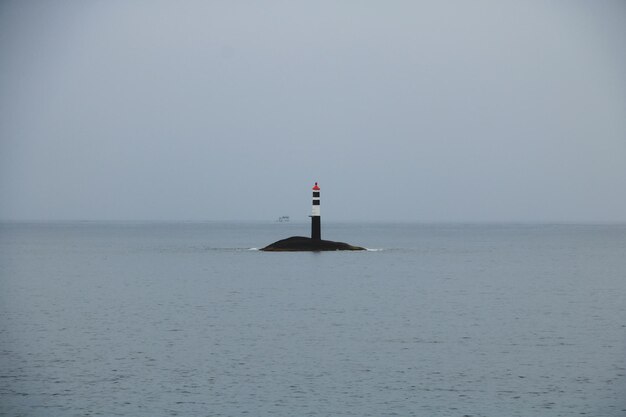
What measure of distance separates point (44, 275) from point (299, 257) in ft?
104

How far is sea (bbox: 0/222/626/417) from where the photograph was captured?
2305cm

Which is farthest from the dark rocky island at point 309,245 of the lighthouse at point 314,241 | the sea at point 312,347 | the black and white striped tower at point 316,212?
the sea at point 312,347

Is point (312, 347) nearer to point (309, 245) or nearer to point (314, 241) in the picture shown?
point (314, 241)

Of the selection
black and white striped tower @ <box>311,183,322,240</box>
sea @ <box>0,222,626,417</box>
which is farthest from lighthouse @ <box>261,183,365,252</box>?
sea @ <box>0,222,626,417</box>

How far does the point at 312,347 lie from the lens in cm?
3161

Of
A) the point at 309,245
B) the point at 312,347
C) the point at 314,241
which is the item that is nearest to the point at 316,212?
the point at 314,241

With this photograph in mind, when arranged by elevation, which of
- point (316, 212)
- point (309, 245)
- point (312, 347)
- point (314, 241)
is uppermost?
point (316, 212)

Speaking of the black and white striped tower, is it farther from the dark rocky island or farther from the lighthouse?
the dark rocky island

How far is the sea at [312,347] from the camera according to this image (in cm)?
2305

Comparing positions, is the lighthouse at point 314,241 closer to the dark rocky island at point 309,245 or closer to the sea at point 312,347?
the dark rocky island at point 309,245

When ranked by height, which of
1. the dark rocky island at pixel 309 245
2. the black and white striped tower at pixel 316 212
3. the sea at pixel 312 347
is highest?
the black and white striped tower at pixel 316 212

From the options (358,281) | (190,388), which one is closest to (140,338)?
(190,388)

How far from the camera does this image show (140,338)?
33.5m

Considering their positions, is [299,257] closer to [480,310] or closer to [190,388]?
[480,310]
